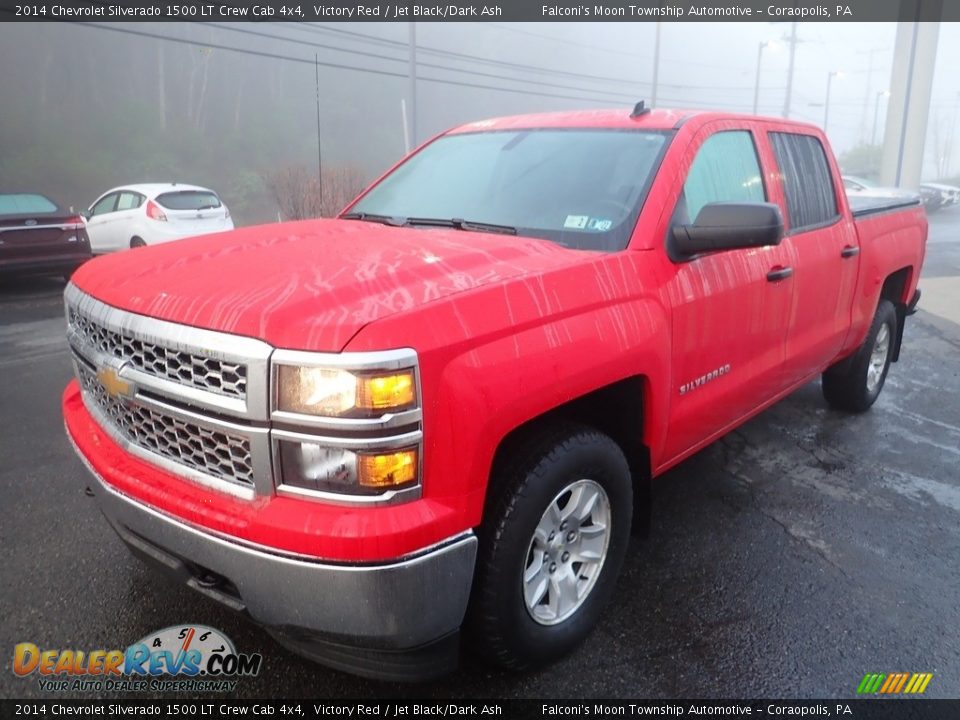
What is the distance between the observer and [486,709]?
2.29 meters

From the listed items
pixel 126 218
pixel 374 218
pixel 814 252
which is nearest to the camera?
pixel 374 218

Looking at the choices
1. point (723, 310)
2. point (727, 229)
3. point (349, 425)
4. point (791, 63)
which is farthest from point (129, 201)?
point (791, 63)

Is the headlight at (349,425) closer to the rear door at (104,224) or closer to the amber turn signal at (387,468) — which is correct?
the amber turn signal at (387,468)

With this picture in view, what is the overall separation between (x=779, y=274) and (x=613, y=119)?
3.43 feet

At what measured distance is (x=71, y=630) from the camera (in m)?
2.62

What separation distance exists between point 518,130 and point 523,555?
2.17 m

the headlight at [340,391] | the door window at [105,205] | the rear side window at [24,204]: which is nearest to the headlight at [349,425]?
the headlight at [340,391]

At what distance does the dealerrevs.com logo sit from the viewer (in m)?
2.38

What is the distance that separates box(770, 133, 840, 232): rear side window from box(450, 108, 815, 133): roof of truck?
0.22 meters

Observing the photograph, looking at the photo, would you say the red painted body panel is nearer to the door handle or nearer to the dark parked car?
the door handle

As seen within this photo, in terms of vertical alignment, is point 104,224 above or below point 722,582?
above

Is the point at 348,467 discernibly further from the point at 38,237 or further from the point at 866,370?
the point at 38,237

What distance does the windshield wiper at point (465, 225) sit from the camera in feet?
9.47

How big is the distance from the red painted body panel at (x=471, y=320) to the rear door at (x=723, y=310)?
1 cm
